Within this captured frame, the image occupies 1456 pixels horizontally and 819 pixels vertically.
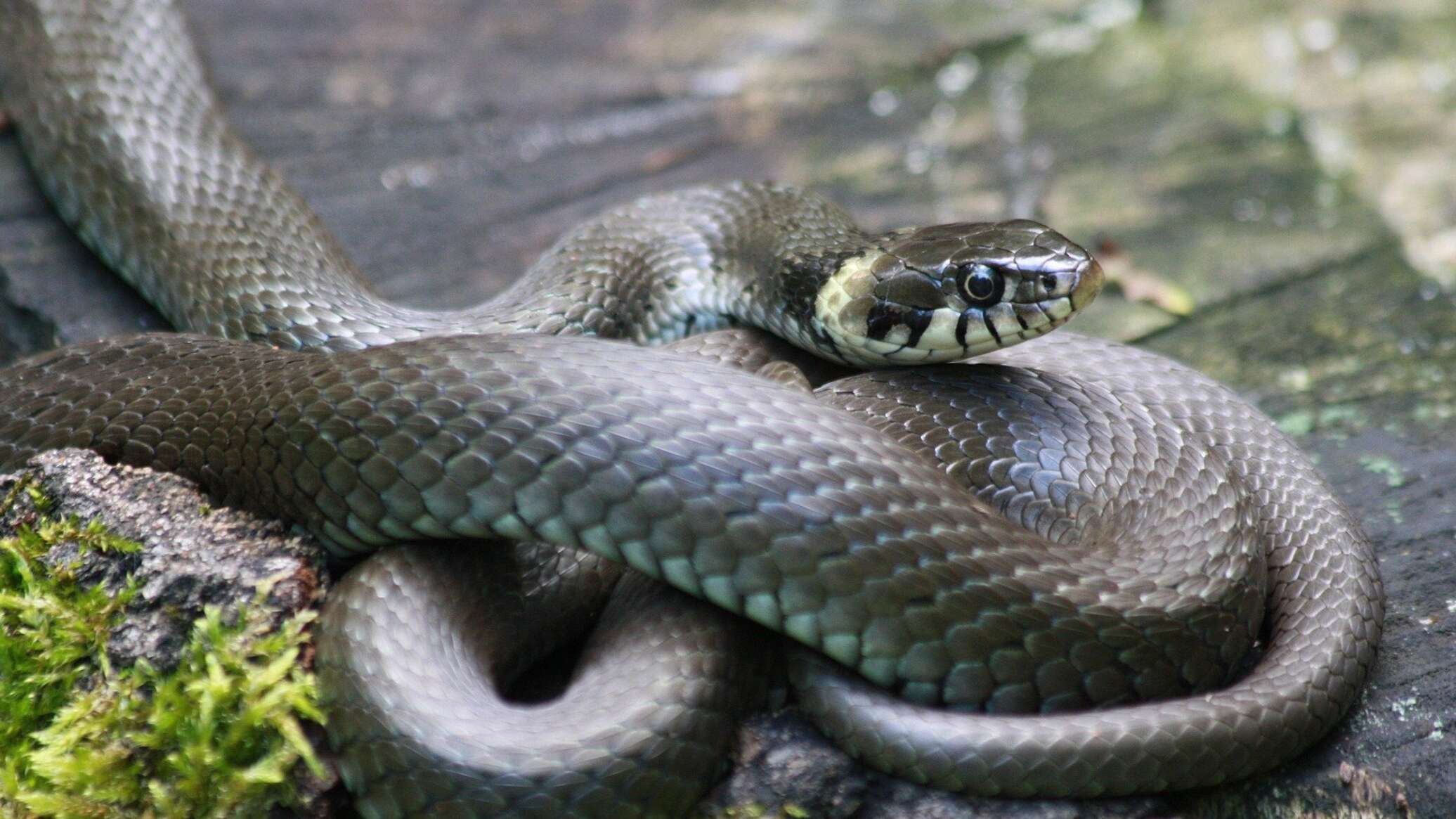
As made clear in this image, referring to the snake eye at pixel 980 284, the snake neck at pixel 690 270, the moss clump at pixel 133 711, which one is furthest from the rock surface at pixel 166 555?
the snake eye at pixel 980 284

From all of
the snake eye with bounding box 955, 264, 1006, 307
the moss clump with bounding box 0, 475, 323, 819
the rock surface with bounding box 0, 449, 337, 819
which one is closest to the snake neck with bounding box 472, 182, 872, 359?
the snake eye with bounding box 955, 264, 1006, 307

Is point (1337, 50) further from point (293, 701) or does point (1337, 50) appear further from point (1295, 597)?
point (293, 701)

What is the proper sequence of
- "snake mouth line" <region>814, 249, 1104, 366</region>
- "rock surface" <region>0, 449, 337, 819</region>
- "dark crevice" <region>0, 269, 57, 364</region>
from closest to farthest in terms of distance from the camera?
1. "rock surface" <region>0, 449, 337, 819</region>
2. "snake mouth line" <region>814, 249, 1104, 366</region>
3. "dark crevice" <region>0, 269, 57, 364</region>

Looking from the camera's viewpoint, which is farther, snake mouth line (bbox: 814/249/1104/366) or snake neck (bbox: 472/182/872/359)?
snake neck (bbox: 472/182/872/359)

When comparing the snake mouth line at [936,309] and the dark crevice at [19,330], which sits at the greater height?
the dark crevice at [19,330]

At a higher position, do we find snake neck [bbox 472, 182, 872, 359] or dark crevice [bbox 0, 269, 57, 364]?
dark crevice [bbox 0, 269, 57, 364]

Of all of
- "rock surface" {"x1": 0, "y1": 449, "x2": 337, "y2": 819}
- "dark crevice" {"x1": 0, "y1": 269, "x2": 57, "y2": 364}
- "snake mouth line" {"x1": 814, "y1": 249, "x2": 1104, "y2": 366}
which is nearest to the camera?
"rock surface" {"x1": 0, "y1": 449, "x2": 337, "y2": 819}

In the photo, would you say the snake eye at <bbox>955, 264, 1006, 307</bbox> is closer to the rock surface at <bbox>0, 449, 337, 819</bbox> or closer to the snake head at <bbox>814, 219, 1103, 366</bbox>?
the snake head at <bbox>814, 219, 1103, 366</bbox>

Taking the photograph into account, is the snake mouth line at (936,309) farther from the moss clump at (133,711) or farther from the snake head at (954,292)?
the moss clump at (133,711)
